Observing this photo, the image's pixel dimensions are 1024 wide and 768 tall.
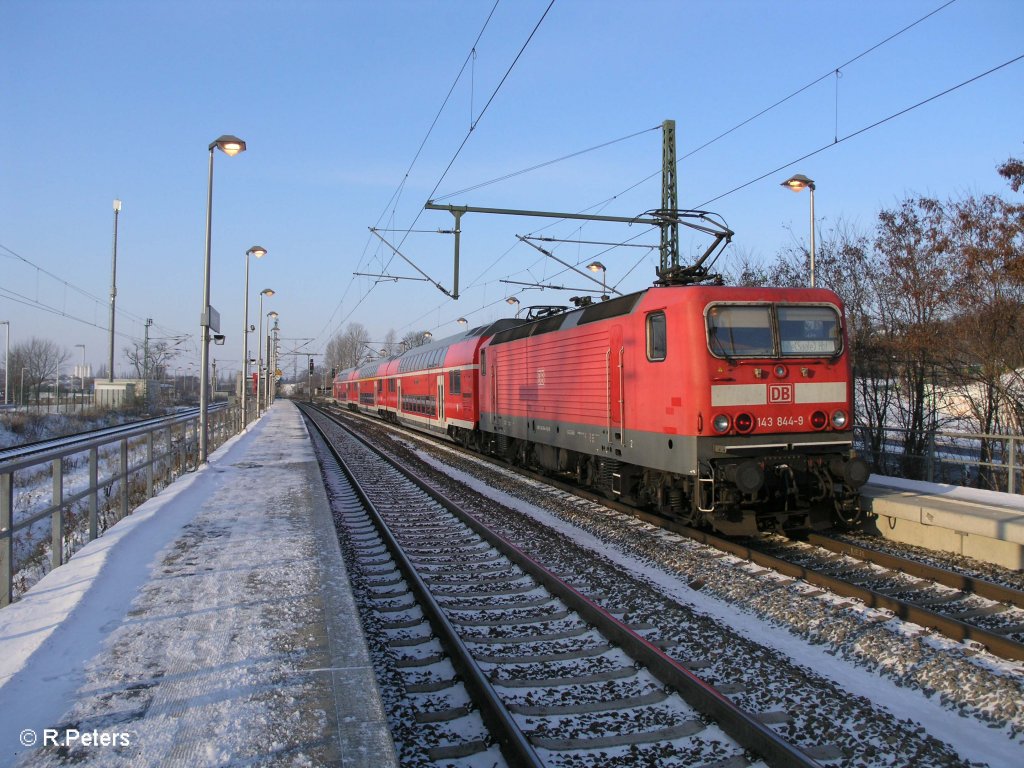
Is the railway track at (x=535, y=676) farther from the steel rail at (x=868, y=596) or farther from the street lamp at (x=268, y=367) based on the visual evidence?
the street lamp at (x=268, y=367)

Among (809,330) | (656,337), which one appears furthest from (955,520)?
(656,337)

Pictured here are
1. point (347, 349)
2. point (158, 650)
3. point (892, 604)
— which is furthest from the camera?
point (347, 349)

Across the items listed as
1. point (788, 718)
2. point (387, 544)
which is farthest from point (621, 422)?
point (788, 718)

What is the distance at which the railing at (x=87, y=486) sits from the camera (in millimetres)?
5723

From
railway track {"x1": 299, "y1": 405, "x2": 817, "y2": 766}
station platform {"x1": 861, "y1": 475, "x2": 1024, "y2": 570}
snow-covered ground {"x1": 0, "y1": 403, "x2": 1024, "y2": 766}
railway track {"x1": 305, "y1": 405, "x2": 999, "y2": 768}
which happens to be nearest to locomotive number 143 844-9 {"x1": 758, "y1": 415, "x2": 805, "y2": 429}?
railway track {"x1": 305, "y1": 405, "x2": 999, "y2": 768}

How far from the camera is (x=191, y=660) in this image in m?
4.60

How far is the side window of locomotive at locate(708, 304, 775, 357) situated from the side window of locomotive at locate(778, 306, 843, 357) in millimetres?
213

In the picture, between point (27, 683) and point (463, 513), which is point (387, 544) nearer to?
point (463, 513)

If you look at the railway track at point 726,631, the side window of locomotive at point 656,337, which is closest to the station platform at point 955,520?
the railway track at point 726,631

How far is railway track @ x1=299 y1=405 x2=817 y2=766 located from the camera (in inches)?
153

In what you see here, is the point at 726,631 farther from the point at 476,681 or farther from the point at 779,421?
the point at 779,421

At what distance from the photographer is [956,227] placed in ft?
49.9

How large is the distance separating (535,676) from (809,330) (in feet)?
19.4

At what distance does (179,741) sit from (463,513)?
7.13 metres
